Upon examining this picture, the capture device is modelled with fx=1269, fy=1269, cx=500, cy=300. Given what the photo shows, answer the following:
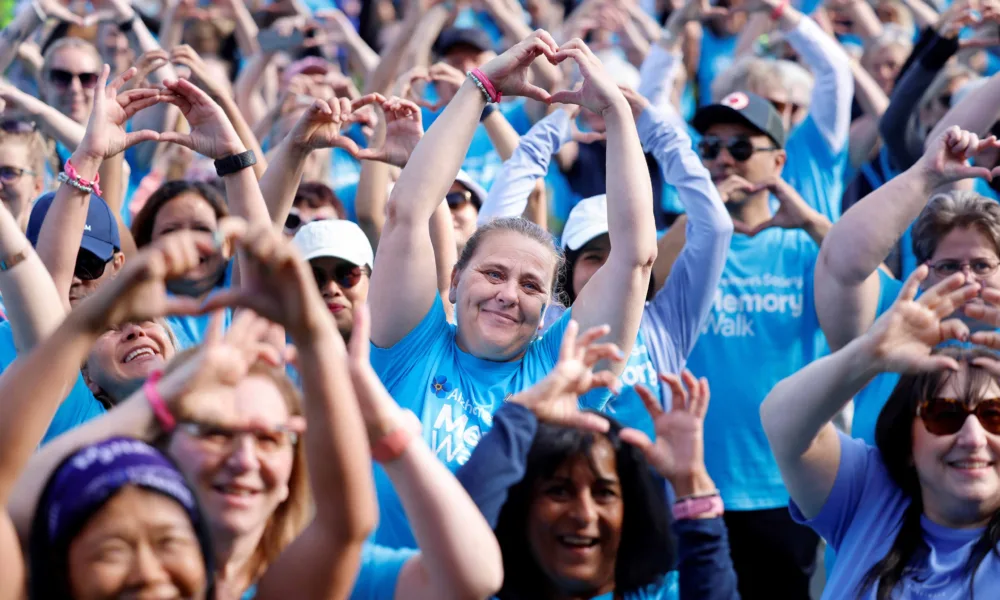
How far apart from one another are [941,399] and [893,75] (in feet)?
14.9

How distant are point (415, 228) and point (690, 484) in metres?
1.13

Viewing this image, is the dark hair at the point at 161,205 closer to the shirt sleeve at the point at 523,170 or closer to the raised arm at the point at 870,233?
the shirt sleeve at the point at 523,170

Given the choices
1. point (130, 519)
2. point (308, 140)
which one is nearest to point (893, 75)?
point (308, 140)

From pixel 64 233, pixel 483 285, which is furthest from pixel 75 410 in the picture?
pixel 483 285

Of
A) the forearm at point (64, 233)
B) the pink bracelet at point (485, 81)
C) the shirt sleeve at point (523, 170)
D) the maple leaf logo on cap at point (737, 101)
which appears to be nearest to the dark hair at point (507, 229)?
the pink bracelet at point (485, 81)

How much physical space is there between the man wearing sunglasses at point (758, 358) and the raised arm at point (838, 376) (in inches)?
58.4

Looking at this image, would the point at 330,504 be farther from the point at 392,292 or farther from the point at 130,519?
the point at 392,292

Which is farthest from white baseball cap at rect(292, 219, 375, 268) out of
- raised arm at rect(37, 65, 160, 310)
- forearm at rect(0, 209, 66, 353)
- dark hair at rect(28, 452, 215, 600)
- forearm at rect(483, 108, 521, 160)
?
dark hair at rect(28, 452, 215, 600)

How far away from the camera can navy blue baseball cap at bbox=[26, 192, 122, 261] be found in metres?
3.60

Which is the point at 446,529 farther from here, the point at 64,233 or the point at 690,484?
the point at 64,233

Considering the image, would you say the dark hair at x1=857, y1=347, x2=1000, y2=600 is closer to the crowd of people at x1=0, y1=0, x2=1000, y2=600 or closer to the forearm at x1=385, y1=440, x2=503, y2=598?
the crowd of people at x1=0, y1=0, x2=1000, y2=600

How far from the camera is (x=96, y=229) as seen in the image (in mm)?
3631

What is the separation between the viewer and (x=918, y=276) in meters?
2.78

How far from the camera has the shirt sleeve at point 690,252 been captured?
3889 millimetres
